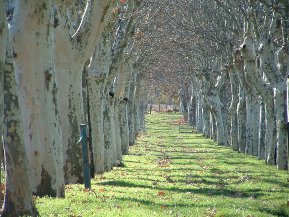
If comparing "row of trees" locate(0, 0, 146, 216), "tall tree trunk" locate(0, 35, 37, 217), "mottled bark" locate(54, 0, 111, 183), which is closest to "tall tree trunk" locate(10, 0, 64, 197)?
"row of trees" locate(0, 0, 146, 216)

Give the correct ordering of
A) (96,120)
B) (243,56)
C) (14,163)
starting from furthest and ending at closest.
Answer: (243,56) → (96,120) → (14,163)

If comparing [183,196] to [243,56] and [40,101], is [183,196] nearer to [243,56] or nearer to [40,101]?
[40,101]

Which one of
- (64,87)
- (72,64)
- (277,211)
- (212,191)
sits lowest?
(212,191)

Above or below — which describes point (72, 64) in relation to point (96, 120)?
above

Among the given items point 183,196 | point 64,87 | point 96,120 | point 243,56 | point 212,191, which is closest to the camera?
point 183,196

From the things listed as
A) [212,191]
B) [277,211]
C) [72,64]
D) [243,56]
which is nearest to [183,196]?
[212,191]

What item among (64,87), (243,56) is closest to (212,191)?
(64,87)

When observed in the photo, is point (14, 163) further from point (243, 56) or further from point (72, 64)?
point (243, 56)

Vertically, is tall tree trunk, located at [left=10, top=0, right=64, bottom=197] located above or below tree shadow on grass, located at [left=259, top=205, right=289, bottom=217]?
above

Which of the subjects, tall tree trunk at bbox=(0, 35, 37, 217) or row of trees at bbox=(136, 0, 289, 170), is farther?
row of trees at bbox=(136, 0, 289, 170)

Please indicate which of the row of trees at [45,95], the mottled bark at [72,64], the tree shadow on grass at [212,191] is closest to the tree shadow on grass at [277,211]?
the tree shadow on grass at [212,191]

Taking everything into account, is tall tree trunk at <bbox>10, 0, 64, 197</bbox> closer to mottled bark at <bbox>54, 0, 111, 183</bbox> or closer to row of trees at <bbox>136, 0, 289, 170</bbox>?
mottled bark at <bbox>54, 0, 111, 183</bbox>

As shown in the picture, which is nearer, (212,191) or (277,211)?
(277,211)

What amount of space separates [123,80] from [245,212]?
63.0ft
